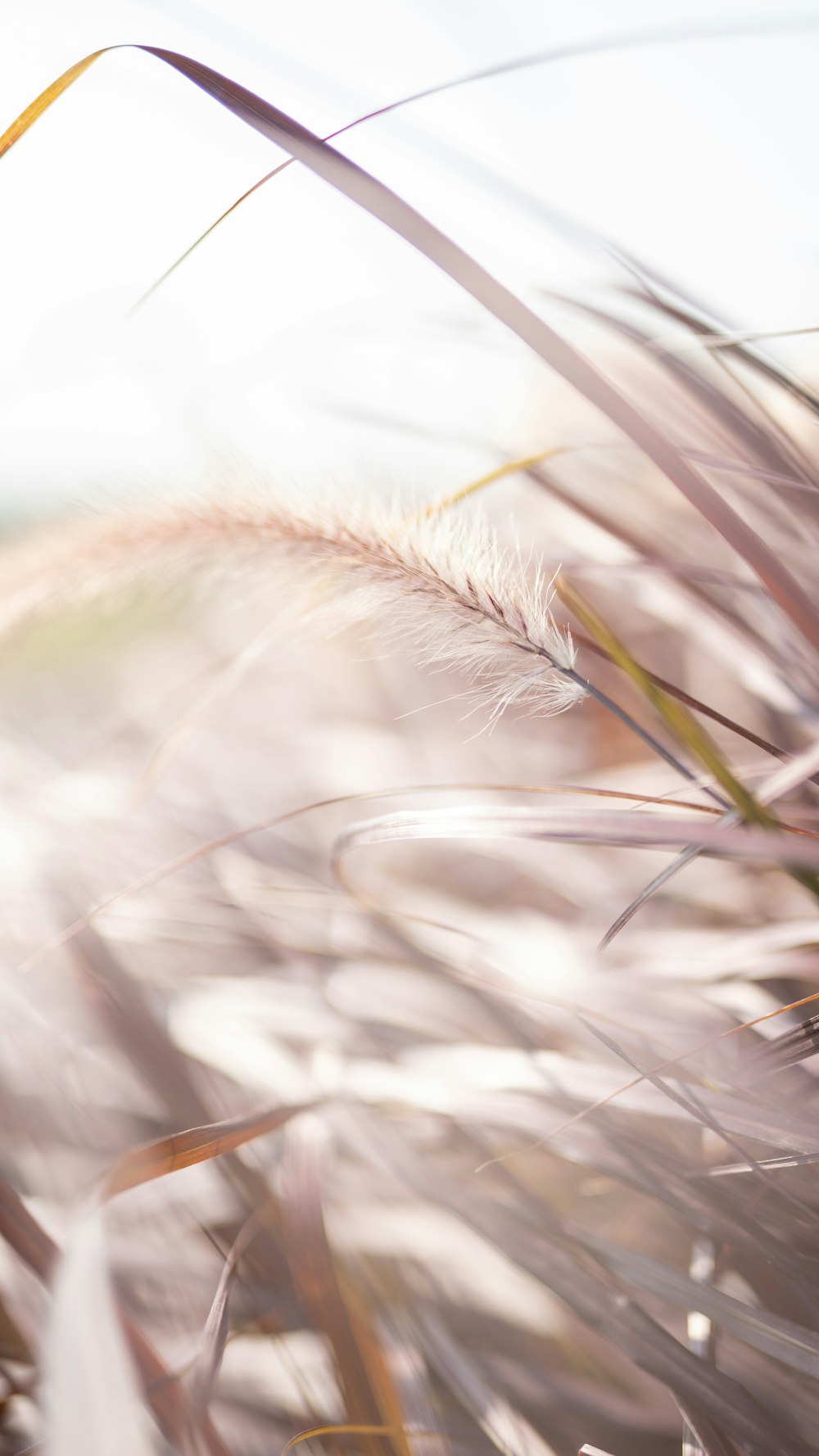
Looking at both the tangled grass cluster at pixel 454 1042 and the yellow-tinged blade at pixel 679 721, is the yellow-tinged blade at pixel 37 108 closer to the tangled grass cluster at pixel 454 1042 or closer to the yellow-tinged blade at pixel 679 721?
the tangled grass cluster at pixel 454 1042

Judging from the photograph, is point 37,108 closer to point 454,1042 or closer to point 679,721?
point 679,721

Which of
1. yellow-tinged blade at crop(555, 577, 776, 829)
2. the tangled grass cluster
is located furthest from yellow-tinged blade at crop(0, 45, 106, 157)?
yellow-tinged blade at crop(555, 577, 776, 829)

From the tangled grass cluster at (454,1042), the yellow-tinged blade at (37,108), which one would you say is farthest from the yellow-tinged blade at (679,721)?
the yellow-tinged blade at (37,108)

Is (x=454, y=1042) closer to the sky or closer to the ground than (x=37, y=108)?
closer to the ground

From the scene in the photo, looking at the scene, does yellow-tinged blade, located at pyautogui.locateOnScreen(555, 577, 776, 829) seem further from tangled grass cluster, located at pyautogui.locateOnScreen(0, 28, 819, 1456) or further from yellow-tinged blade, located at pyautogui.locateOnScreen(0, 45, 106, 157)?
yellow-tinged blade, located at pyautogui.locateOnScreen(0, 45, 106, 157)

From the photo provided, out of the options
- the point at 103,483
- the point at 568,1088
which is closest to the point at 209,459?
the point at 103,483

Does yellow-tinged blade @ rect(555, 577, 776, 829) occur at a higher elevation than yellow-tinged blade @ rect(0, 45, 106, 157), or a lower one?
lower

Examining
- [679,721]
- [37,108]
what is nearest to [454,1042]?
[679,721]

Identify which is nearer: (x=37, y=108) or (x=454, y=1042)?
(x=37, y=108)
